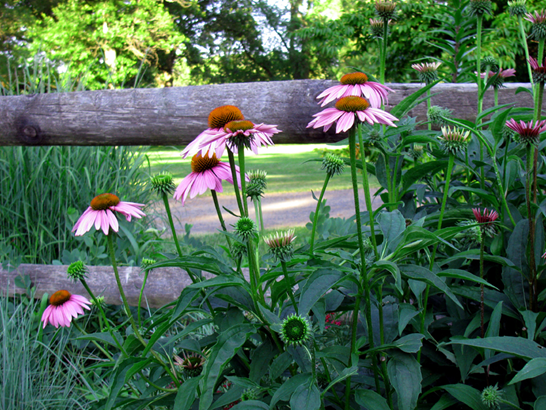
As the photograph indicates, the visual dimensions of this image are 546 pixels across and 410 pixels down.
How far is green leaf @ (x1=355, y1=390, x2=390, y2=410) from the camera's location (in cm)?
69

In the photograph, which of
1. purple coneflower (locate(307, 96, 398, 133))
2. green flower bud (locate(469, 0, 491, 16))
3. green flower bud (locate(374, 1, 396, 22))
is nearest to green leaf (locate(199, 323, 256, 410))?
purple coneflower (locate(307, 96, 398, 133))

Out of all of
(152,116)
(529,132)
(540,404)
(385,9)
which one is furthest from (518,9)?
(152,116)

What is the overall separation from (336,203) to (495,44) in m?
2.57

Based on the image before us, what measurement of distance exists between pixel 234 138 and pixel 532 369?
0.57 metres

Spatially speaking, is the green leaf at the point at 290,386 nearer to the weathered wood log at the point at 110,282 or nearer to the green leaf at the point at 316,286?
the green leaf at the point at 316,286

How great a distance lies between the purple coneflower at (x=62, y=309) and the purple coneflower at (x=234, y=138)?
0.64 metres

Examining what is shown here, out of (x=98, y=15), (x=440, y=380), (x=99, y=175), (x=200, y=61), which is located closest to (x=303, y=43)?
(x=200, y=61)

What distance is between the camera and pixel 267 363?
2.60 feet

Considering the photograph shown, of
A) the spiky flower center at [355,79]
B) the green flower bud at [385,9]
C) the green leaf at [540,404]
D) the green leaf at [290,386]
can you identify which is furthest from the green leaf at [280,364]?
the green flower bud at [385,9]

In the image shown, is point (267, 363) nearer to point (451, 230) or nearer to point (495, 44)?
point (451, 230)

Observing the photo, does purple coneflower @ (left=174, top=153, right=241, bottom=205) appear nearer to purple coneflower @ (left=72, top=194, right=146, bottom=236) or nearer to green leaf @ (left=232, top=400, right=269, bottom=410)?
purple coneflower @ (left=72, top=194, right=146, bottom=236)

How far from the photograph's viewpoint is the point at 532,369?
59 cm

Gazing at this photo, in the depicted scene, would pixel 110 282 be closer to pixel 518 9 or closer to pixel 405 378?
pixel 405 378

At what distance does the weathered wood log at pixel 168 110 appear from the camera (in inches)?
66.3
